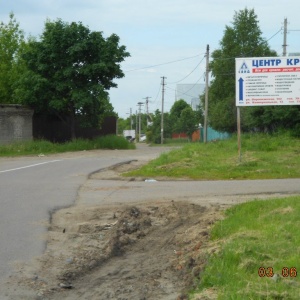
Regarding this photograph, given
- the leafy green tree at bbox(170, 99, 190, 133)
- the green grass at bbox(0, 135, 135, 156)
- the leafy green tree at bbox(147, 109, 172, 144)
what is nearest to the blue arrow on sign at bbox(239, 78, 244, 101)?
the green grass at bbox(0, 135, 135, 156)

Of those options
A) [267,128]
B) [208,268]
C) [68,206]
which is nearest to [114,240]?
[208,268]

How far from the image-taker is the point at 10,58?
47.6 meters

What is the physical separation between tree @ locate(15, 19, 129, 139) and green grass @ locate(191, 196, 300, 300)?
28870 millimetres

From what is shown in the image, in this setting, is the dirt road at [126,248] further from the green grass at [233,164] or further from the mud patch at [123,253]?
the green grass at [233,164]

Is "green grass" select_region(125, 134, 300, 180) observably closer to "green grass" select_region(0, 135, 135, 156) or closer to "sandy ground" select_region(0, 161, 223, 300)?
"sandy ground" select_region(0, 161, 223, 300)

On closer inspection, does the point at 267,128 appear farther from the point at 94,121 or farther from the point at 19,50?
the point at 19,50

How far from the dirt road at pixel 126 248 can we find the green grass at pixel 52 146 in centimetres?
2143

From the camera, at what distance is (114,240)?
985 cm

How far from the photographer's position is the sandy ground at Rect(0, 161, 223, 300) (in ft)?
23.7

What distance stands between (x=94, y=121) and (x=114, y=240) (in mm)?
31762

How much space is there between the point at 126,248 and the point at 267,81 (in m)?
13.6

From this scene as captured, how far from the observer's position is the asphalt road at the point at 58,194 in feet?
32.4
